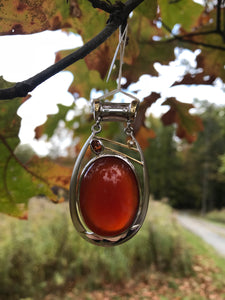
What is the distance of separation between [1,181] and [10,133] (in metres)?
0.11

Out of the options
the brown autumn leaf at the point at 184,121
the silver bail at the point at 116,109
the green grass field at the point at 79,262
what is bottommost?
the green grass field at the point at 79,262

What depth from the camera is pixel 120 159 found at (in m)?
0.48

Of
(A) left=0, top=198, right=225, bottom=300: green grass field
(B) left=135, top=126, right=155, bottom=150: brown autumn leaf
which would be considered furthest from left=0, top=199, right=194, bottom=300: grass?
(B) left=135, top=126, right=155, bottom=150: brown autumn leaf

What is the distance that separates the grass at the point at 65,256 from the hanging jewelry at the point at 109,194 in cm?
245

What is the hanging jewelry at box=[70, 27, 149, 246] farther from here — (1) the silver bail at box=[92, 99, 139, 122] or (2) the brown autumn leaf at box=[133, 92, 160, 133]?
(2) the brown autumn leaf at box=[133, 92, 160, 133]

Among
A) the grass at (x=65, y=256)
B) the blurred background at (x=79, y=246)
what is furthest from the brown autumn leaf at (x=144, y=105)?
the grass at (x=65, y=256)

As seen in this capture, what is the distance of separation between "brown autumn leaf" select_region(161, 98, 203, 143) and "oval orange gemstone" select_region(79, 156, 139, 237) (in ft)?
1.81

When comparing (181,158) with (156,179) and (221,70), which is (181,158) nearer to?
(156,179)

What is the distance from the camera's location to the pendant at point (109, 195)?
0.45 meters

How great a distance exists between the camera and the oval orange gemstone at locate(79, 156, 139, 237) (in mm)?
446

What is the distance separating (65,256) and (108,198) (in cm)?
297

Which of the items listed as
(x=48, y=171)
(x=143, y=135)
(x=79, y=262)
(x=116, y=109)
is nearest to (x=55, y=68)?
(x=116, y=109)

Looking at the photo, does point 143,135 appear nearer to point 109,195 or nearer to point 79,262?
point 109,195

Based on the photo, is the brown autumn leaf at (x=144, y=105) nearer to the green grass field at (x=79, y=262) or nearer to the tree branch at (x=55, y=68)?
the tree branch at (x=55, y=68)
